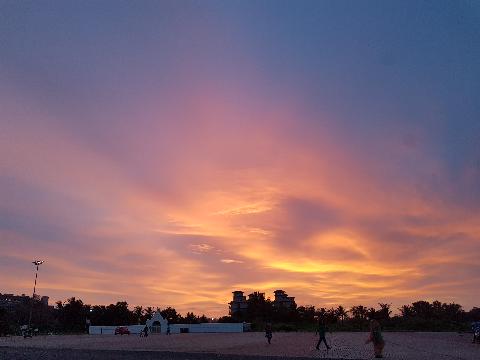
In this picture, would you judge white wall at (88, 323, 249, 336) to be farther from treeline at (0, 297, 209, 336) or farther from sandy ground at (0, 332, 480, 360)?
sandy ground at (0, 332, 480, 360)

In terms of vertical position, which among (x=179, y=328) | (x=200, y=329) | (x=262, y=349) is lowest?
(x=262, y=349)

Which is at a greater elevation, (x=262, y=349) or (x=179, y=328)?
(x=179, y=328)

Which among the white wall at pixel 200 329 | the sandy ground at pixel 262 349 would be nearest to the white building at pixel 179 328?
the white wall at pixel 200 329

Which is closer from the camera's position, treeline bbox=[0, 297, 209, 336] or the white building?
the white building

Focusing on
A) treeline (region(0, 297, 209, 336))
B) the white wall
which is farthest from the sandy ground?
treeline (region(0, 297, 209, 336))

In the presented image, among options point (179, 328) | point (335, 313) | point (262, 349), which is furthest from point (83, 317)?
point (262, 349)

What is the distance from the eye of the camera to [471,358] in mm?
22828

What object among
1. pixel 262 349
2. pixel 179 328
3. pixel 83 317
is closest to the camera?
pixel 262 349

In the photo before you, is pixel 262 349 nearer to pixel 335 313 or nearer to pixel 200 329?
pixel 200 329

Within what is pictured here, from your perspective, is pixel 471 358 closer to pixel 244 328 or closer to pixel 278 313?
pixel 244 328

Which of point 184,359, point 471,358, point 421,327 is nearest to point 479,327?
point 471,358

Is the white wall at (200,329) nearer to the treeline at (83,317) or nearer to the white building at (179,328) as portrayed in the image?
the white building at (179,328)

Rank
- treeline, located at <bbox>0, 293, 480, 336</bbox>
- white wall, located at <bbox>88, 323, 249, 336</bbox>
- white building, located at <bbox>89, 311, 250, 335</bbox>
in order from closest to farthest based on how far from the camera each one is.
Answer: white wall, located at <bbox>88, 323, 249, 336</bbox>, white building, located at <bbox>89, 311, 250, 335</bbox>, treeline, located at <bbox>0, 293, 480, 336</bbox>

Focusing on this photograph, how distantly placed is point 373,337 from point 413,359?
6.20 feet
